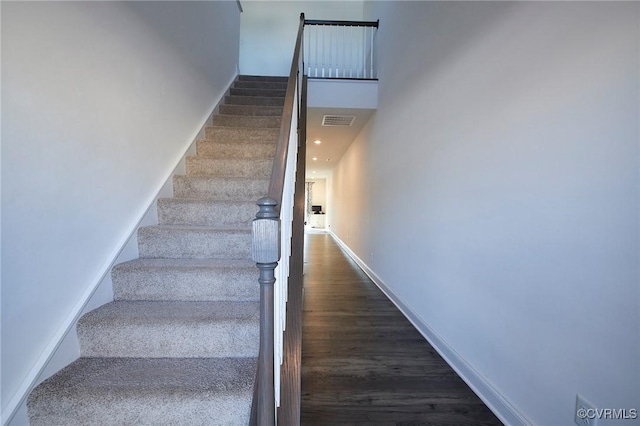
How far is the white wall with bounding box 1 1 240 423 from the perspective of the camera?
0.97m

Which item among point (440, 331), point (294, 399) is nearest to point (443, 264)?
point (440, 331)

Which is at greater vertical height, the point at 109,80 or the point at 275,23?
the point at 275,23

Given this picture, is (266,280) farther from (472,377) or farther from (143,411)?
(472,377)

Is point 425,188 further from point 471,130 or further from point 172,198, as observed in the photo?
point 172,198

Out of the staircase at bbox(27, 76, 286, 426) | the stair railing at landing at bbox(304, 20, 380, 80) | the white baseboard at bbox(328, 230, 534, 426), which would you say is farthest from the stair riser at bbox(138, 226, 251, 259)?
the stair railing at landing at bbox(304, 20, 380, 80)

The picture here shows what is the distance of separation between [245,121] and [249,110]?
0.28 m

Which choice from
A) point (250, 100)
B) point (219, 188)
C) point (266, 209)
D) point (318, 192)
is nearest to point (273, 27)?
point (250, 100)

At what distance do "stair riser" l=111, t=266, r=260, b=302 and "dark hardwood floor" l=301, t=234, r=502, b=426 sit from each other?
2.46 feet

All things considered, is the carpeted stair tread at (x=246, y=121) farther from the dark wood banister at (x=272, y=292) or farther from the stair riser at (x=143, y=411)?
the stair riser at (x=143, y=411)

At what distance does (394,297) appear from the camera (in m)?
2.90

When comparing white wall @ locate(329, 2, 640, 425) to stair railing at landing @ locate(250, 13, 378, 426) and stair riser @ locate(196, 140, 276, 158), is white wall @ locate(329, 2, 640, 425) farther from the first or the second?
stair riser @ locate(196, 140, 276, 158)

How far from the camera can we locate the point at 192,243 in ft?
5.50

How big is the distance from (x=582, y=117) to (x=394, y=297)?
7.63ft

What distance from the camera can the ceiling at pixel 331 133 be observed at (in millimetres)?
3762
